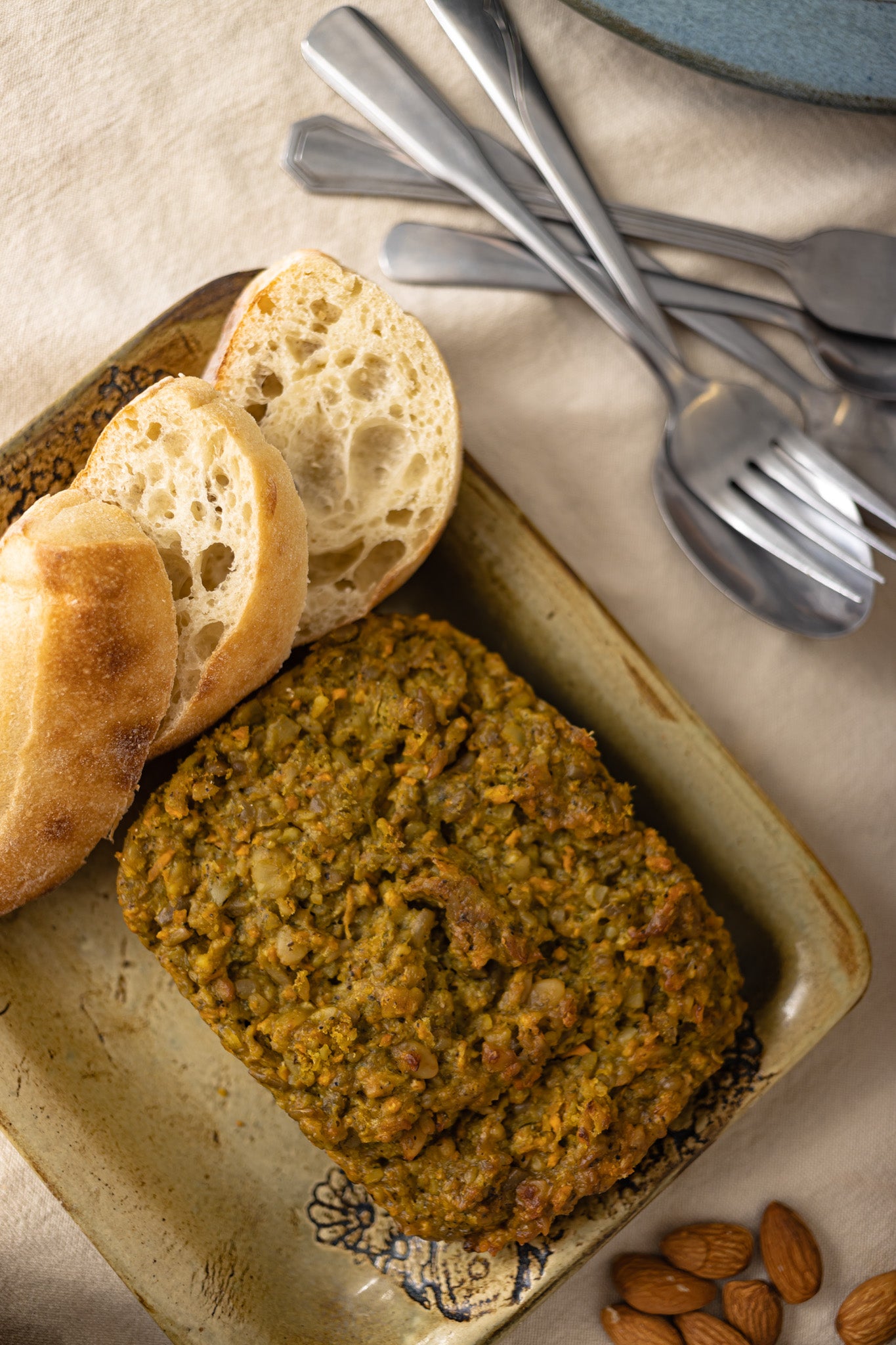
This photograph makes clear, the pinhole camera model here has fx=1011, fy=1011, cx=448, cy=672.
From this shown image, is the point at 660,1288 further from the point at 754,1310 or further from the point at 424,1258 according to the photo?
the point at 424,1258

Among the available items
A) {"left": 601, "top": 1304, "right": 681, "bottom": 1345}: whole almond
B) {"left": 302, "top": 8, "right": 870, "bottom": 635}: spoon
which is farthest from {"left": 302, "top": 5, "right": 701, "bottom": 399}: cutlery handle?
{"left": 601, "top": 1304, "right": 681, "bottom": 1345}: whole almond

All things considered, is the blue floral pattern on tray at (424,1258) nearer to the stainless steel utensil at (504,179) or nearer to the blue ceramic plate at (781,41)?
the stainless steel utensil at (504,179)

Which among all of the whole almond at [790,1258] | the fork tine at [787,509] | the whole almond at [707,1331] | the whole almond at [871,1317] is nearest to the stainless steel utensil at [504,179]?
the fork tine at [787,509]

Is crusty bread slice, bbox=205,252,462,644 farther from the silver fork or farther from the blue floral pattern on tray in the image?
the blue floral pattern on tray

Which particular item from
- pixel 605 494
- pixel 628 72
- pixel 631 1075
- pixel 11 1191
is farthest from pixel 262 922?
pixel 628 72

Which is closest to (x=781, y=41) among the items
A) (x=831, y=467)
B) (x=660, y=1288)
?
(x=831, y=467)
